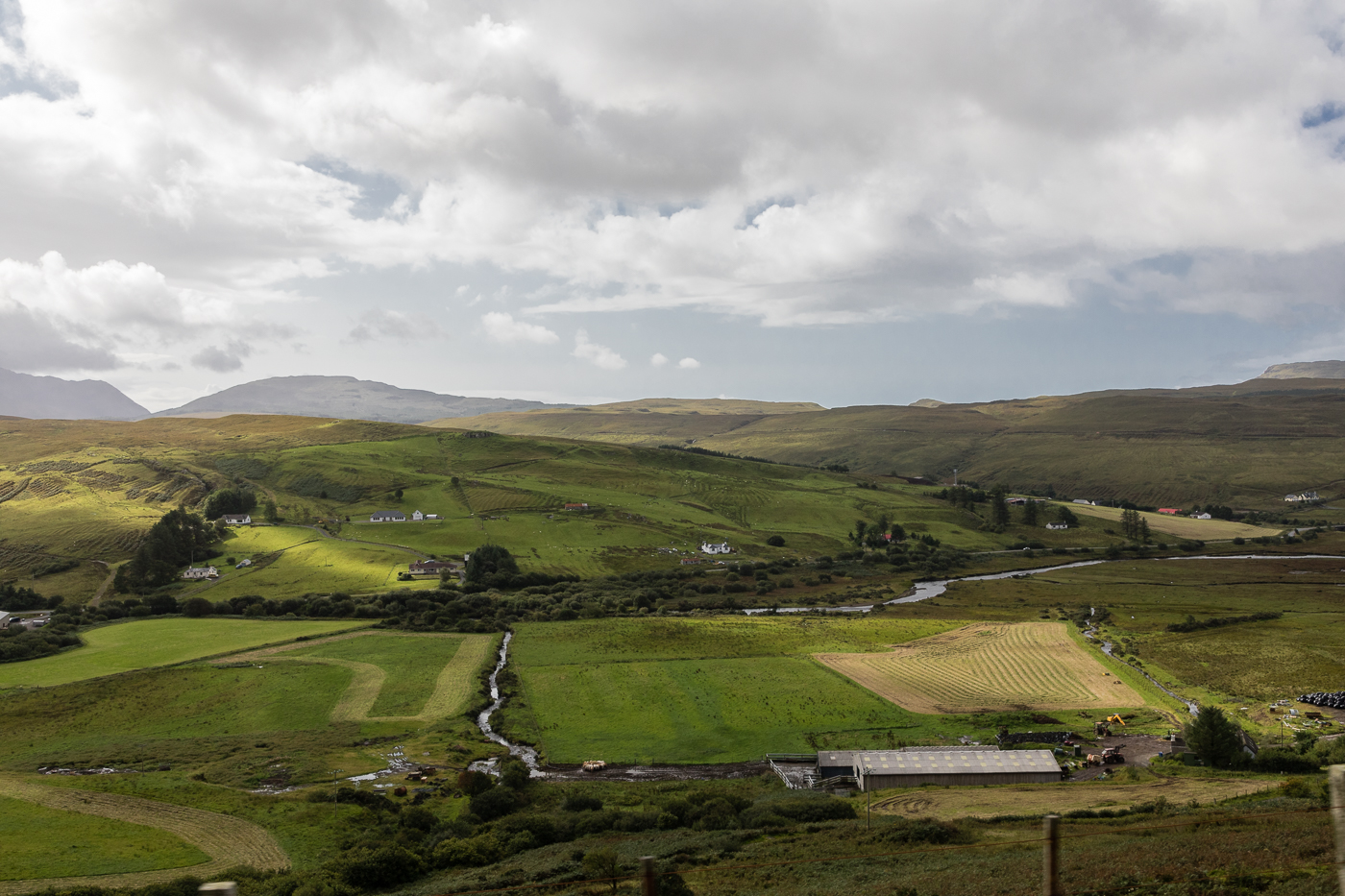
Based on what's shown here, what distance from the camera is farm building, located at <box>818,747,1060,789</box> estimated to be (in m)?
44.3

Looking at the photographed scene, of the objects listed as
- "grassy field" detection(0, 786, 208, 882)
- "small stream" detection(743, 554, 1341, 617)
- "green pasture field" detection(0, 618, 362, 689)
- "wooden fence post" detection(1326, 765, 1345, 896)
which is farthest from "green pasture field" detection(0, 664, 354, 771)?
"wooden fence post" detection(1326, 765, 1345, 896)

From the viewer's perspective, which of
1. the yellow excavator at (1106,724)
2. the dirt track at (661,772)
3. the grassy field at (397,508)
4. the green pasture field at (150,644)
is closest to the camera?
the dirt track at (661,772)

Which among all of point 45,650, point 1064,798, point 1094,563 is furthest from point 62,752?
point 1094,563

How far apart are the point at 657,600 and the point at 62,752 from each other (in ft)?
222

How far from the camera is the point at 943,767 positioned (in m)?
45.1

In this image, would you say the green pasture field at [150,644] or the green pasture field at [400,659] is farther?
the green pasture field at [150,644]

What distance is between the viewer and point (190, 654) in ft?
249

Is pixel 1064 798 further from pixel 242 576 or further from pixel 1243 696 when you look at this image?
pixel 242 576

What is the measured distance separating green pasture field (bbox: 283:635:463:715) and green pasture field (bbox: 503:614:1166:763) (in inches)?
285

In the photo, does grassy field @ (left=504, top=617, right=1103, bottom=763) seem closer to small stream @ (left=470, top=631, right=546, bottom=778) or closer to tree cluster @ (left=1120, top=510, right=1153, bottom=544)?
small stream @ (left=470, top=631, right=546, bottom=778)

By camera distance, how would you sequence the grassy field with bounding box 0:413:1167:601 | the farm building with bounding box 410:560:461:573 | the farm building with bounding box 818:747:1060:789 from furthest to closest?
the grassy field with bounding box 0:413:1167:601 → the farm building with bounding box 410:560:461:573 → the farm building with bounding box 818:747:1060:789

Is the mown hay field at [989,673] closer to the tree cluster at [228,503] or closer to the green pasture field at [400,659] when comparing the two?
the green pasture field at [400,659]

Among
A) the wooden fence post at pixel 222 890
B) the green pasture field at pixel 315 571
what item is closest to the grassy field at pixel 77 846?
the wooden fence post at pixel 222 890

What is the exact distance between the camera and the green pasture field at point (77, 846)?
33.6m
